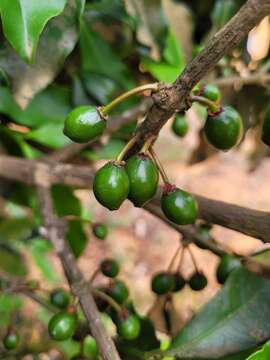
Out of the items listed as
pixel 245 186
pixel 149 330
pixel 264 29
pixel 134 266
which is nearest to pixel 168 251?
pixel 134 266

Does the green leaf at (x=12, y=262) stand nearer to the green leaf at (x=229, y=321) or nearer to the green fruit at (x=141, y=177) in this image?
the green leaf at (x=229, y=321)

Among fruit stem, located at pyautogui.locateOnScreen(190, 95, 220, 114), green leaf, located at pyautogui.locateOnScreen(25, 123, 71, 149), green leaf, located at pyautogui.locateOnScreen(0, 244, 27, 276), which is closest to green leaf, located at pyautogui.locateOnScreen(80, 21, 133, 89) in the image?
green leaf, located at pyautogui.locateOnScreen(25, 123, 71, 149)

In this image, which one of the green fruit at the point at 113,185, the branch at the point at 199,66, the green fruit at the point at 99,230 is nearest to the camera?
the branch at the point at 199,66

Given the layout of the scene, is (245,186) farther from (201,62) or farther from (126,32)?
(201,62)

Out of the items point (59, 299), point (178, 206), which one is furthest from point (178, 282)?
point (178, 206)

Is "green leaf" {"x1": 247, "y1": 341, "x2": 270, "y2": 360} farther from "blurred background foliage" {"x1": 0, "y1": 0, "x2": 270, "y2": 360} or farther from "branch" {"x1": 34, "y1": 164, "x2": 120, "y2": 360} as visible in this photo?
"branch" {"x1": 34, "y1": 164, "x2": 120, "y2": 360}

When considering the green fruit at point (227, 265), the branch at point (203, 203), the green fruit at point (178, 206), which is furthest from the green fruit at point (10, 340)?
the green fruit at point (178, 206)

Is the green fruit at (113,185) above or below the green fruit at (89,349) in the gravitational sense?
above
